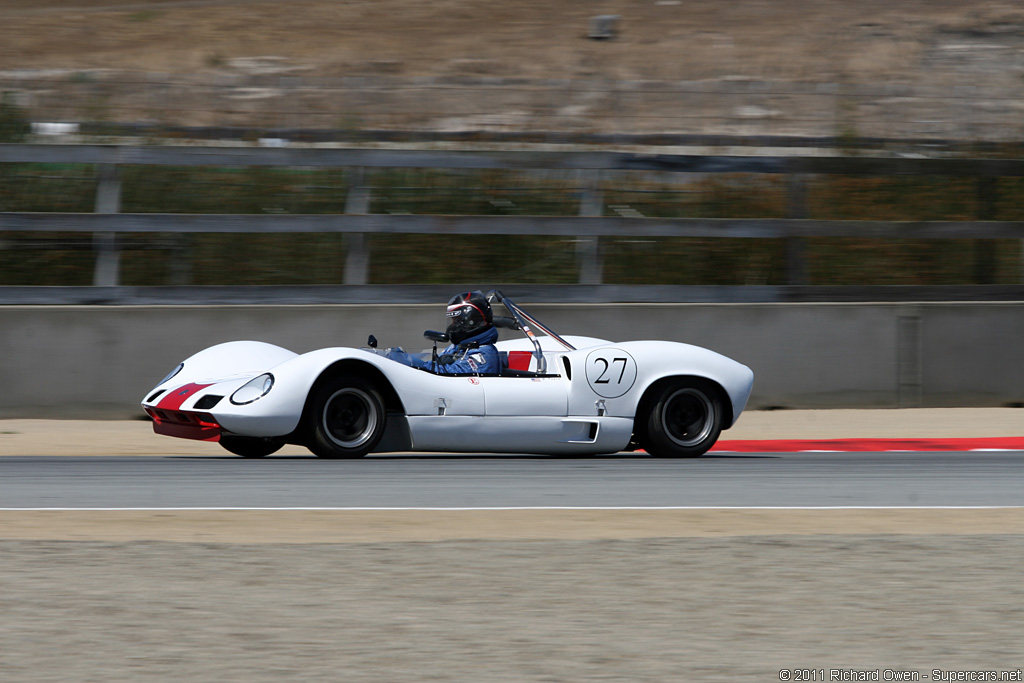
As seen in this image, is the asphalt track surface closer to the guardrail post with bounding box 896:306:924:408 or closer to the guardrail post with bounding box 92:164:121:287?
the guardrail post with bounding box 896:306:924:408

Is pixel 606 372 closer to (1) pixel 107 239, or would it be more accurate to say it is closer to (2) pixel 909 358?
(2) pixel 909 358

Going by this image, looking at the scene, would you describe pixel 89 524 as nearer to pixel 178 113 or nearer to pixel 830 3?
pixel 178 113

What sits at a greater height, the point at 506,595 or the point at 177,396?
the point at 177,396

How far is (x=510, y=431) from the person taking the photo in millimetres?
10062

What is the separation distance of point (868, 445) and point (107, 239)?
A: 8083 mm

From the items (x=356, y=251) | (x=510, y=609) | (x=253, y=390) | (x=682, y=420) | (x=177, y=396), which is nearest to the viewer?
(x=510, y=609)

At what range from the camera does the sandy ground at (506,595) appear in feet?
14.8

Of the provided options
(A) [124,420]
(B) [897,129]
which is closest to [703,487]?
(A) [124,420]

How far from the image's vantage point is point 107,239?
48.7 feet

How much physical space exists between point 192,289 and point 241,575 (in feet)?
31.2

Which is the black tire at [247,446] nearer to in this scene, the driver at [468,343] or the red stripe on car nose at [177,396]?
the red stripe on car nose at [177,396]

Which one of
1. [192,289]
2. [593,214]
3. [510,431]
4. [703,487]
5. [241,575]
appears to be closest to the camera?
[241,575]

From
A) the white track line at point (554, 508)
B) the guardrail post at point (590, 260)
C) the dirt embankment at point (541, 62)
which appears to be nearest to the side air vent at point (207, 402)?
the white track line at point (554, 508)

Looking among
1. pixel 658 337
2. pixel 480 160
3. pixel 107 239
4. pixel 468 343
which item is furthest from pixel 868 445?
pixel 107 239
